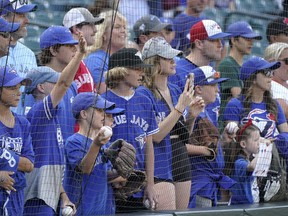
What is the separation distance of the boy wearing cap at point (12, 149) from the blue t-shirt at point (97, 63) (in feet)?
3.80

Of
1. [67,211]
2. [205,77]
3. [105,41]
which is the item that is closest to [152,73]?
[205,77]

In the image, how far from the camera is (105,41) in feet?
25.4

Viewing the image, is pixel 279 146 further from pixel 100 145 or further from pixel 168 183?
pixel 100 145

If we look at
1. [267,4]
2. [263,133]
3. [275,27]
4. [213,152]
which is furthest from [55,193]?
[267,4]

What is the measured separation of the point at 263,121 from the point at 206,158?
813mm

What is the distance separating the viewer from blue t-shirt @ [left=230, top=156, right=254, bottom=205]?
768 centimetres

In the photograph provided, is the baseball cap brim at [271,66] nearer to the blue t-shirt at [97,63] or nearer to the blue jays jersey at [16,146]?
the blue t-shirt at [97,63]

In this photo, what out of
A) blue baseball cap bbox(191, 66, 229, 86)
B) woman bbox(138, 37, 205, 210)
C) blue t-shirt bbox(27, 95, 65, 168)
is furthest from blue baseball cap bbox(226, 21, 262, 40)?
blue t-shirt bbox(27, 95, 65, 168)

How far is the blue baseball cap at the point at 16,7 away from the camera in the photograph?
6875 mm

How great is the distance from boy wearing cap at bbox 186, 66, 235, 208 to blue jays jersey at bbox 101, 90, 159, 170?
21.7 inches

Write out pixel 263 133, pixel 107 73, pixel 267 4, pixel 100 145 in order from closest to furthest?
pixel 100 145, pixel 107 73, pixel 263 133, pixel 267 4

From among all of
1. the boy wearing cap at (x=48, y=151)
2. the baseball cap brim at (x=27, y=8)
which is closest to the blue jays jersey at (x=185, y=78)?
the baseball cap brim at (x=27, y=8)

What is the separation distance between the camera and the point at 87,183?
6.45 meters

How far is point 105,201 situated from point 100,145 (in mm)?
499
